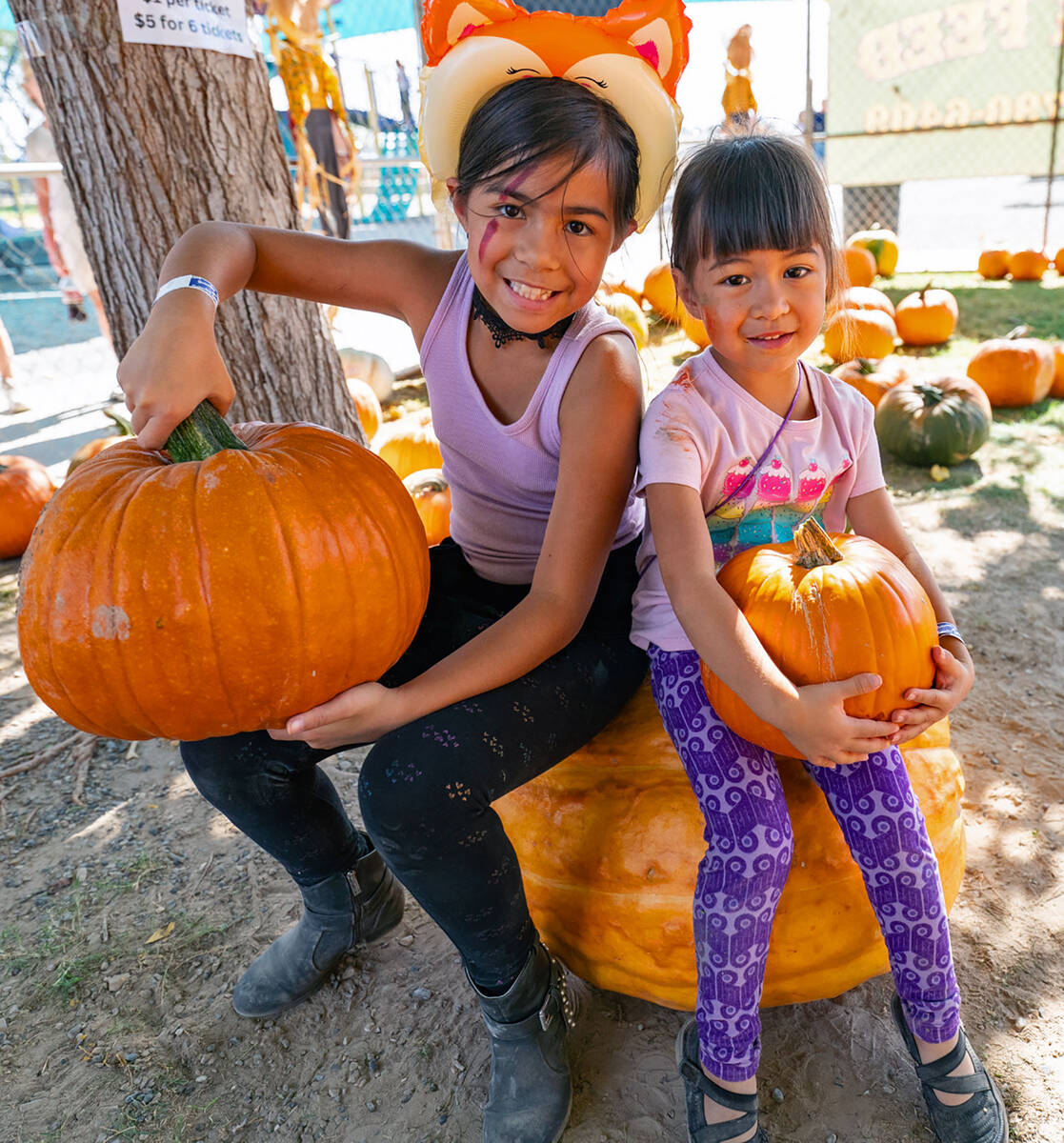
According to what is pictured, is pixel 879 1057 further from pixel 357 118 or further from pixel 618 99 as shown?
pixel 357 118

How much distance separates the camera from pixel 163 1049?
1.94m

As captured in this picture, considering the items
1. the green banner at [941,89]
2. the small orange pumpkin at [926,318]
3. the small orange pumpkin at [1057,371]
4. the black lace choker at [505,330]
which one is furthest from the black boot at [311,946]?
the green banner at [941,89]

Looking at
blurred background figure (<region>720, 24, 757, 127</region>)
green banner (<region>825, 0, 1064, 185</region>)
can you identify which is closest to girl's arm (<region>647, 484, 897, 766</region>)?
blurred background figure (<region>720, 24, 757, 127</region>)

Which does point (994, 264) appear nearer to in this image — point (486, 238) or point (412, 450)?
point (412, 450)

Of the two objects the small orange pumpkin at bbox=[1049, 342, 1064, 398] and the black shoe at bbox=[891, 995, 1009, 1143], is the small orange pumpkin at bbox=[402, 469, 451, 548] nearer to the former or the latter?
the black shoe at bbox=[891, 995, 1009, 1143]

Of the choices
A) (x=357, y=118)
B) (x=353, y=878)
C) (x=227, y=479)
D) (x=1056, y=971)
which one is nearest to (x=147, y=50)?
(x=227, y=479)

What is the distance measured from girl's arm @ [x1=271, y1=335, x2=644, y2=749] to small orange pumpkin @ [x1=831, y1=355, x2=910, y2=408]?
3.87 metres

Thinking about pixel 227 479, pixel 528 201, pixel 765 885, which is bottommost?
pixel 765 885

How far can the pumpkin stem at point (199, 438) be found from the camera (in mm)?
1479

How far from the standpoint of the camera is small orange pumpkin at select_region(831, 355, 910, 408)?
521 cm

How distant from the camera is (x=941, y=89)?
36.2 feet

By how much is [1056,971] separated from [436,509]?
2532mm

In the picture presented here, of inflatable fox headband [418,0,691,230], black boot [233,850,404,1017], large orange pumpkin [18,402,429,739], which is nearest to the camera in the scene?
large orange pumpkin [18,402,429,739]

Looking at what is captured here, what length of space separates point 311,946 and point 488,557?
37.7 inches
